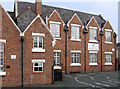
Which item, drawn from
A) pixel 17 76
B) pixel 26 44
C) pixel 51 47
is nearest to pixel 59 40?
pixel 51 47

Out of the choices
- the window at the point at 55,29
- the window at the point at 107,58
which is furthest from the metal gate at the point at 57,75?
the window at the point at 107,58

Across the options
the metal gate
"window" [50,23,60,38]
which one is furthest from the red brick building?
the metal gate

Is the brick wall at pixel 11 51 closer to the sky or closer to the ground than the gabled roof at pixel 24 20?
closer to the ground

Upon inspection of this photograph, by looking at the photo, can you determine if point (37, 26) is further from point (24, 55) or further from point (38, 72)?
point (38, 72)

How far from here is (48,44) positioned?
16.6 meters

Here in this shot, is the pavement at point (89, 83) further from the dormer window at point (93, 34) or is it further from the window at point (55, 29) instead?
the dormer window at point (93, 34)

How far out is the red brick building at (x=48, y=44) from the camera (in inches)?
589

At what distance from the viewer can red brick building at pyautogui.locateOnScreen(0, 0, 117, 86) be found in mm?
14961

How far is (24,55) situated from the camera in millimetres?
15391

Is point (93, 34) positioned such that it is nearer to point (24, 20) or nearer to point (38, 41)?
point (38, 41)

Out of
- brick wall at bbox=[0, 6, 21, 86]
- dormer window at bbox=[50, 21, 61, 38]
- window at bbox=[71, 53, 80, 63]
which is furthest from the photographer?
window at bbox=[71, 53, 80, 63]

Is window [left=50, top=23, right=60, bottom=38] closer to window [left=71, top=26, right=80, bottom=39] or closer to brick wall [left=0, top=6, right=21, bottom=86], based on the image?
window [left=71, top=26, right=80, bottom=39]

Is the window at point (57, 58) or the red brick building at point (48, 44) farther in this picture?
the window at point (57, 58)

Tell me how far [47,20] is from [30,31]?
26.3 feet
